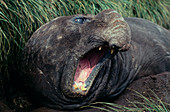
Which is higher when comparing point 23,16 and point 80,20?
point 23,16

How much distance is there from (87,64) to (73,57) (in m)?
0.21

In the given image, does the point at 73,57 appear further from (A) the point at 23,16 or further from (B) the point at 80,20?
(A) the point at 23,16

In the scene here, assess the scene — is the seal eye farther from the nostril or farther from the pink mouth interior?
the nostril

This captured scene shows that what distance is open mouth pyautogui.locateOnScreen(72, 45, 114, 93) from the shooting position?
2.87 metres

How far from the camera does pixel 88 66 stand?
10.2 ft

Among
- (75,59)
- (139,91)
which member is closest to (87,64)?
(75,59)

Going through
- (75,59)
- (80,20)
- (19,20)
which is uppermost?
(19,20)

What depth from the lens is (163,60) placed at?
390 centimetres

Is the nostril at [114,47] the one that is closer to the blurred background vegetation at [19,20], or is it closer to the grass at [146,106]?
the grass at [146,106]

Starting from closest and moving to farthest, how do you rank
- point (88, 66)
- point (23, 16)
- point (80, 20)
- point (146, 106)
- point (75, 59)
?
point (146, 106) → point (75, 59) → point (88, 66) → point (80, 20) → point (23, 16)

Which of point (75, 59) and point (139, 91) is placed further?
point (139, 91)

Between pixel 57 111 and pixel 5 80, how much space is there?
1.11 m

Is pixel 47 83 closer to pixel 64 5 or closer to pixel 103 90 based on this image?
pixel 103 90

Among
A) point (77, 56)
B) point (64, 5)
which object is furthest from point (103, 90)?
point (64, 5)
